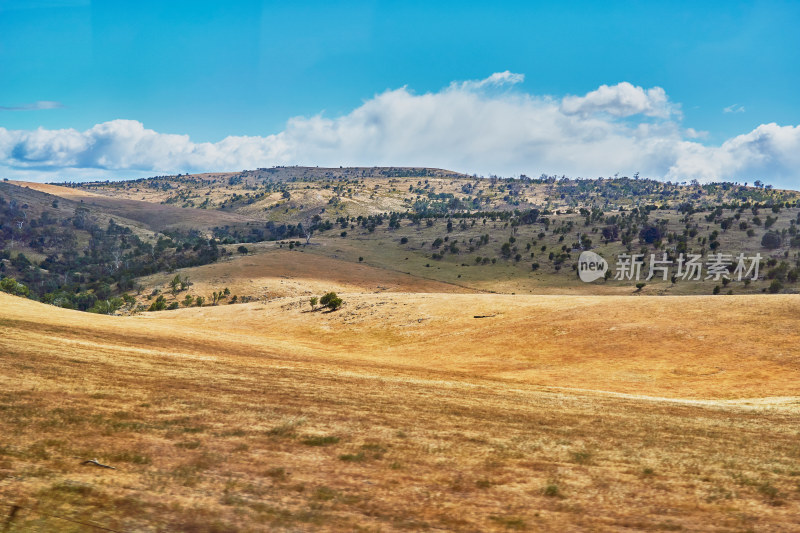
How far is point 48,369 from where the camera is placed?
51.8 feet

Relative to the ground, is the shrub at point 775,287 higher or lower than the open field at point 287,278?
higher

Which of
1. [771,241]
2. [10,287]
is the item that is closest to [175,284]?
[10,287]

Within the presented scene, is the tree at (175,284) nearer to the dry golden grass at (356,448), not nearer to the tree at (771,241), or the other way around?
the dry golden grass at (356,448)

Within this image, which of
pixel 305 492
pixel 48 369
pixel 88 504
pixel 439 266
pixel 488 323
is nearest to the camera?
pixel 88 504

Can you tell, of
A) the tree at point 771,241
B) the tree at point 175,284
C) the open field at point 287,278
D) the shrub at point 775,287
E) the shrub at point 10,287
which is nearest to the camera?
the shrub at point 10,287

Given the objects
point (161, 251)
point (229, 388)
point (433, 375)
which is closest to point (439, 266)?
point (161, 251)

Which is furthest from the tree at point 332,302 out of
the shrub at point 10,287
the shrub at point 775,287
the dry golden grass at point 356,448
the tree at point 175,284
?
the shrub at point 775,287

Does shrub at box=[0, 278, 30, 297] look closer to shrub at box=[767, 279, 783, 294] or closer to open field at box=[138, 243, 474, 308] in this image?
open field at box=[138, 243, 474, 308]

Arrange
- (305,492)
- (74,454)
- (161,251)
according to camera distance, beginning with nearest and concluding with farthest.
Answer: (305,492) < (74,454) < (161,251)

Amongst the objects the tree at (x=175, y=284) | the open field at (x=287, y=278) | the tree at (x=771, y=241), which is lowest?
the tree at (x=175, y=284)

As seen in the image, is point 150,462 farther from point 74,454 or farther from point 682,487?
point 682,487

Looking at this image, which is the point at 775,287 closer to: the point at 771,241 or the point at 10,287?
the point at 771,241

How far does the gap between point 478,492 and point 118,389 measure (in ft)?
37.4

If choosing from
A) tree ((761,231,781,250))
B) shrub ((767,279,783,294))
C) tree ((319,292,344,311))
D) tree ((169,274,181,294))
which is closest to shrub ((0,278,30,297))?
tree ((169,274,181,294))
